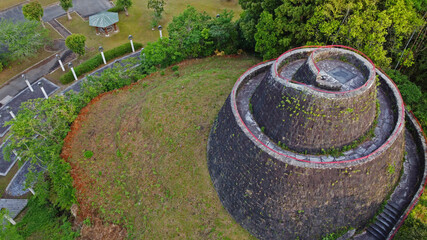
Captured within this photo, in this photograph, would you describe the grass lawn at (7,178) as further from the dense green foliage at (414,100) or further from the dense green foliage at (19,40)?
the dense green foliage at (414,100)

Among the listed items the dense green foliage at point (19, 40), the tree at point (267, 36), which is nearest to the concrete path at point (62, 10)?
the dense green foliage at point (19, 40)

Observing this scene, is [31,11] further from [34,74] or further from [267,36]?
[267,36]

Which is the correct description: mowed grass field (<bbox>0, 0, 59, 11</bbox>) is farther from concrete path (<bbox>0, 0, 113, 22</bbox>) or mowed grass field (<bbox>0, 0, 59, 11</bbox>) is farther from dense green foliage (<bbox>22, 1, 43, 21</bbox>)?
dense green foliage (<bbox>22, 1, 43, 21</bbox>)

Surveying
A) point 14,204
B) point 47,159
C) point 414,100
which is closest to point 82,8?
point 47,159

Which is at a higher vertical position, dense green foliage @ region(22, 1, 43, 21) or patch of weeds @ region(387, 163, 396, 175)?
dense green foliage @ region(22, 1, 43, 21)

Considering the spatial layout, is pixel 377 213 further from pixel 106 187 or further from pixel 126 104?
pixel 126 104

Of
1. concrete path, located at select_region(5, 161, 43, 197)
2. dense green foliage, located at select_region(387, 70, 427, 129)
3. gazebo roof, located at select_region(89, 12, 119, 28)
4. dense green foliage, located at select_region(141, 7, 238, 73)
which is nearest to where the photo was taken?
dense green foliage, located at select_region(387, 70, 427, 129)

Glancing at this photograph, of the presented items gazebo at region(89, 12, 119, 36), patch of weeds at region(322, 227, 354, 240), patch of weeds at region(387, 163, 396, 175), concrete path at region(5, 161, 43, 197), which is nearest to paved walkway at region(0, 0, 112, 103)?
gazebo at region(89, 12, 119, 36)
